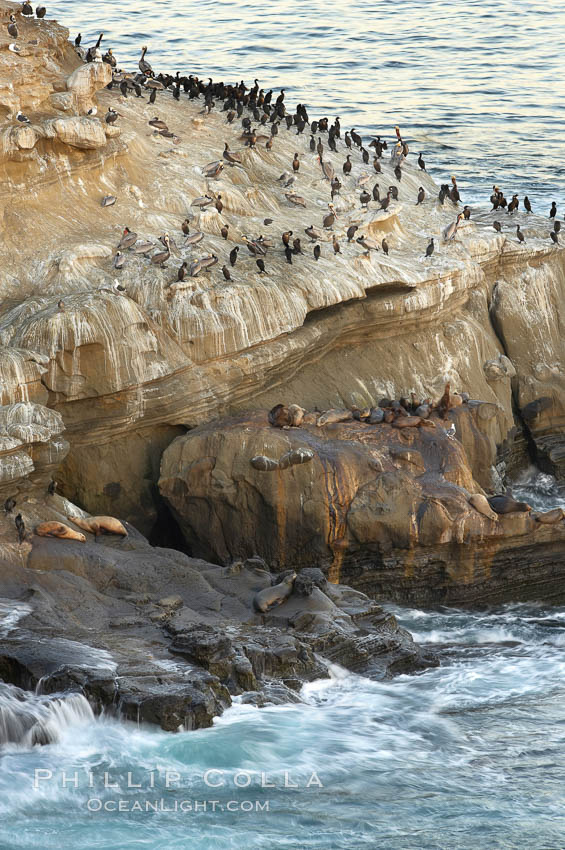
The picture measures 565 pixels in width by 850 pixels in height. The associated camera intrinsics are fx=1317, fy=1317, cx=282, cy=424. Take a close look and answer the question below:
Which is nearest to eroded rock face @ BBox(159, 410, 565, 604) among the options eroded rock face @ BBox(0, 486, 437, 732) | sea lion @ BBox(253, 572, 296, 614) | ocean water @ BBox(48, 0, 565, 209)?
eroded rock face @ BBox(0, 486, 437, 732)

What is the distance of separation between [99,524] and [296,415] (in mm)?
3797

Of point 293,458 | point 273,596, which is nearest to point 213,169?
point 293,458

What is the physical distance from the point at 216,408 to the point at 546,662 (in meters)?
6.71

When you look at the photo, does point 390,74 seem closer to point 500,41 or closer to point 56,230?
point 500,41

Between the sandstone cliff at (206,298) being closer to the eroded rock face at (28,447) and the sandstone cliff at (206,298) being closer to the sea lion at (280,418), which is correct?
the eroded rock face at (28,447)

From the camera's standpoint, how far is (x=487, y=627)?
806 inches

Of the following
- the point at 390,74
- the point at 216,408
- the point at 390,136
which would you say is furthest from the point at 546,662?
the point at 390,74

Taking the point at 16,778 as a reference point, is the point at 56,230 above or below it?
above

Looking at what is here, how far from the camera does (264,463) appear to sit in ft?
67.2

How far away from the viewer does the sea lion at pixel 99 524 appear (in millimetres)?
19656

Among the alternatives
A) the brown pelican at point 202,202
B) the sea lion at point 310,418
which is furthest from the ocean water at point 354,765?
the brown pelican at point 202,202

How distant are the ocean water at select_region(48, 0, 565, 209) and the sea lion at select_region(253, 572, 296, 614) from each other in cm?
1912

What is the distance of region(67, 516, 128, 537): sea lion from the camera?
19.7m

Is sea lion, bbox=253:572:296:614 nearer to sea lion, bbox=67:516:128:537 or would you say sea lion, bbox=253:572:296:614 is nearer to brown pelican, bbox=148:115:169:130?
sea lion, bbox=67:516:128:537
